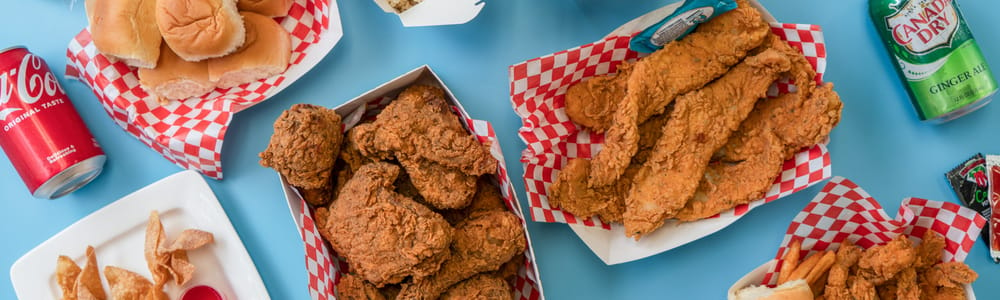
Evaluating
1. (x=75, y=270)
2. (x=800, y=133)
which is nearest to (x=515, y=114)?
(x=800, y=133)

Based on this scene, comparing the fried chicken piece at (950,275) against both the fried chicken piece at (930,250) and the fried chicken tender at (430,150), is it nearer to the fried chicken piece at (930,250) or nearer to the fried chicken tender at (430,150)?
the fried chicken piece at (930,250)

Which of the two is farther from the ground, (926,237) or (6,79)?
(6,79)

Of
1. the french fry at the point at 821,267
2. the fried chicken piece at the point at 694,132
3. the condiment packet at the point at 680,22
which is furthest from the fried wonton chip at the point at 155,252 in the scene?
the french fry at the point at 821,267

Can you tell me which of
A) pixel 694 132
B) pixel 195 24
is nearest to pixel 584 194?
pixel 694 132

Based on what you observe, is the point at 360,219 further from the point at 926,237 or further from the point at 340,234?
the point at 926,237

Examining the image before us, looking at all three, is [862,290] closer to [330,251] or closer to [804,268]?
[804,268]

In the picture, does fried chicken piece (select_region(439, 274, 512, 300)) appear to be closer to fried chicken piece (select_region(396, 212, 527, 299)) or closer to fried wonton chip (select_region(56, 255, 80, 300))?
fried chicken piece (select_region(396, 212, 527, 299))

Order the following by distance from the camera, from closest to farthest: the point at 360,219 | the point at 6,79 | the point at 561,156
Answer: the point at 360,219, the point at 6,79, the point at 561,156
